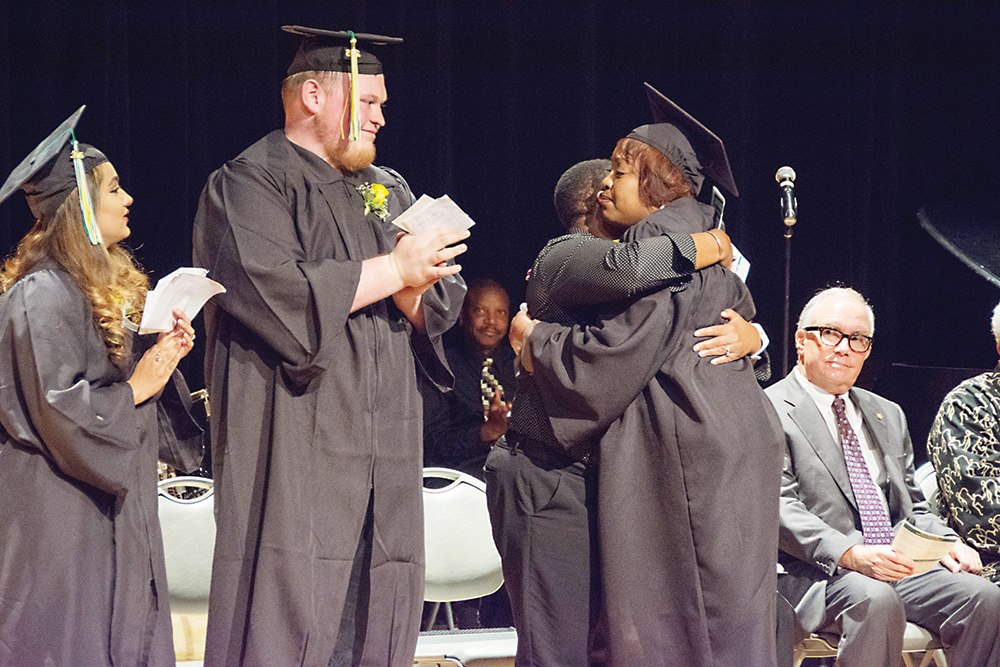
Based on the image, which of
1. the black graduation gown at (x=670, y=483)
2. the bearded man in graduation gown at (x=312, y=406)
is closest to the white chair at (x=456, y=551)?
the bearded man in graduation gown at (x=312, y=406)

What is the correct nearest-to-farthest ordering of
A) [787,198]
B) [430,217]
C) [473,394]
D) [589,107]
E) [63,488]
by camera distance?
[430,217] < [63,488] < [787,198] < [473,394] < [589,107]

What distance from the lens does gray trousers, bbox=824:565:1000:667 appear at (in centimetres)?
341

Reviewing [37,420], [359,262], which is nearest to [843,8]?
[359,262]

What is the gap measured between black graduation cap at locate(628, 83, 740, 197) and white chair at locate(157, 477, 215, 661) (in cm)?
207

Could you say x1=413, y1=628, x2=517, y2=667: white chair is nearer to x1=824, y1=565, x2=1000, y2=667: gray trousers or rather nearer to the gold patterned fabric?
x1=824, y1=565, x2=1000, y2=667: gray trousers

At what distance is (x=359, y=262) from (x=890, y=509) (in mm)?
2276

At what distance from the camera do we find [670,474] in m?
2.70

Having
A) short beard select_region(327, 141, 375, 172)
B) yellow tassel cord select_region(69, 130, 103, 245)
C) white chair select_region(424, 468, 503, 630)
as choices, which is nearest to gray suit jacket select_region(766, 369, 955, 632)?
white chair select_region(424, 468, 503, 630)

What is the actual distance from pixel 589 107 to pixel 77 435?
3.58 meters

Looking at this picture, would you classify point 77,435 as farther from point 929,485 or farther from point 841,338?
point 929,485

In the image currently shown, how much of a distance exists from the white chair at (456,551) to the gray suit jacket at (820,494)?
1.09 meters

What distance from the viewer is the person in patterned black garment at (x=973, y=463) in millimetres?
3814

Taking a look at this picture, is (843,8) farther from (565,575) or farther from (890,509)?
(565,575)

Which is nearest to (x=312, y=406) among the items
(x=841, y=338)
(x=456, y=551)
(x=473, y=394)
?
(x=456, y=551)
